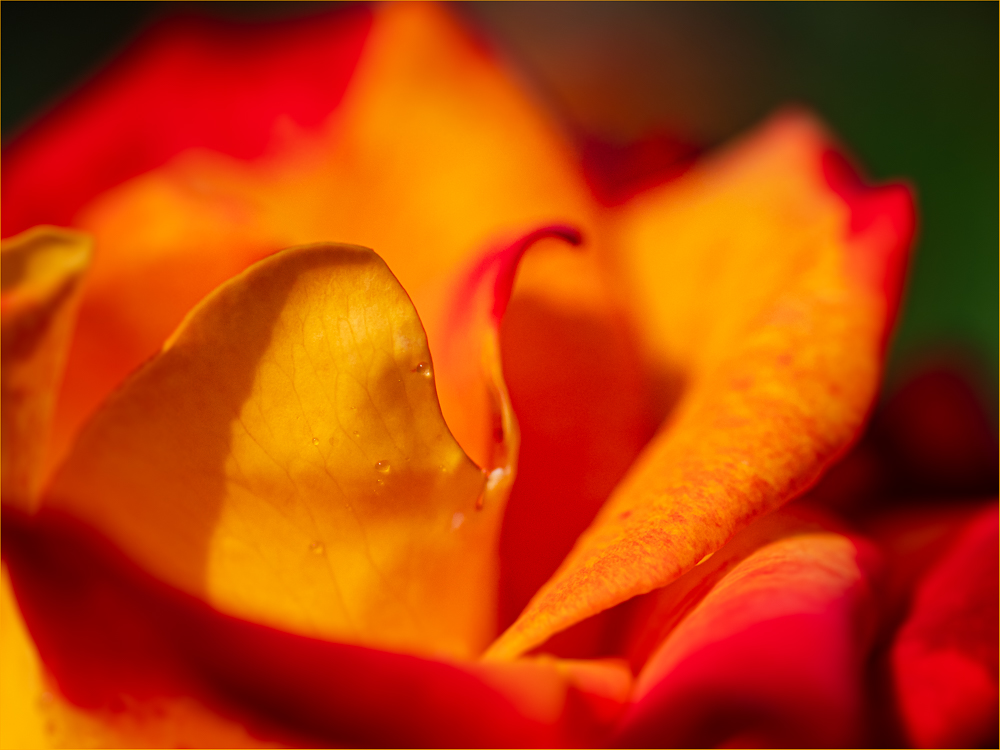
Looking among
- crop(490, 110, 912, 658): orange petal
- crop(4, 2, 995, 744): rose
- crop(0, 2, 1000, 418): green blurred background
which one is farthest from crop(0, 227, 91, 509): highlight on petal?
crop(0, 2, 1000, 418): green blurred background

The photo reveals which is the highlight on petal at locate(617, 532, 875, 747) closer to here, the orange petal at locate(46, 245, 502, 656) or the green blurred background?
the orange petal at locate(46, 245, 502, 656)

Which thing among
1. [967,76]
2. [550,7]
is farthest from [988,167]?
[550,7]

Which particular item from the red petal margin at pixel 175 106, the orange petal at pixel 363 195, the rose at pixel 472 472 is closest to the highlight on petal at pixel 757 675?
the rose at pixel 472 472

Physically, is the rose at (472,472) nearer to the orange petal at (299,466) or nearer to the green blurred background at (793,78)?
the orange petal at (299,466)

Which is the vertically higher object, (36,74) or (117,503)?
(36,74)

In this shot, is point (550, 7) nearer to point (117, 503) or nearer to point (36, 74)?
point (36, 74)
